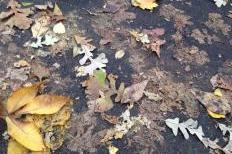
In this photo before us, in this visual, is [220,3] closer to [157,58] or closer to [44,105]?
[157,58]

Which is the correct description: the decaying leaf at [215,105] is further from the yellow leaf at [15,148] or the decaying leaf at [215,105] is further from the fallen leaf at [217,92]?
the yellow leaf at [15,148]

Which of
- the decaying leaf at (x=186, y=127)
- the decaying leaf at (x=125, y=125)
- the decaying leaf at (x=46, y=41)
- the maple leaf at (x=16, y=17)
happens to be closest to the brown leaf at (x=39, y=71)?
the decaying leaf at (x=46, y=41)

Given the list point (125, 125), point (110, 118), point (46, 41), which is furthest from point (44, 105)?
point (46, 41)

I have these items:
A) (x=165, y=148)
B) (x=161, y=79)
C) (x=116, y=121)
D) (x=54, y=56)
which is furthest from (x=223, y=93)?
(x=54, y=56)

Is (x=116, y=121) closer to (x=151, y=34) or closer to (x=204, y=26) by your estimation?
(x=151, y=34)

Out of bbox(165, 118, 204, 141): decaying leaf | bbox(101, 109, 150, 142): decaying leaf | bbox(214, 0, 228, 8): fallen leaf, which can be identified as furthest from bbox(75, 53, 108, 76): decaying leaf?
bbox(214, 0, 228, 8): fallen leaf

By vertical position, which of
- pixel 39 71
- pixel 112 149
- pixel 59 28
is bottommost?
pixel 112 149
